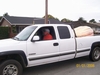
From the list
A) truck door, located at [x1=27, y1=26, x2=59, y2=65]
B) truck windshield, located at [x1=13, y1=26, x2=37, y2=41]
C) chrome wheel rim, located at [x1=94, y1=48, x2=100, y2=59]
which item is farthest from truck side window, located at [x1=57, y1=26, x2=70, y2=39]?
chrome wheel rim, located at [x1=94, y1=48, x2=100, y2=59]

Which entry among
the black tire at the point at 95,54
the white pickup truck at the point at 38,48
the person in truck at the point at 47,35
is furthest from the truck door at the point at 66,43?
the black tire at the point at 95,54

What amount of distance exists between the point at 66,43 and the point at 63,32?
0.47 m

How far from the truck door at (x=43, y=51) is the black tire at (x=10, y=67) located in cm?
44

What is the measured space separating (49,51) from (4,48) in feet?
5.21

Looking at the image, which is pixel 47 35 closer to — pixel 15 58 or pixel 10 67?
pixel 15 58

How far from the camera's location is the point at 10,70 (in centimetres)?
388

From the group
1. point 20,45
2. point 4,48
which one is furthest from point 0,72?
point 20,45

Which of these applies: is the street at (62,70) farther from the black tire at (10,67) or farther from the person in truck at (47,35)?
the person in truck at (47,35)

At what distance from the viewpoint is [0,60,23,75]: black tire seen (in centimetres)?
372

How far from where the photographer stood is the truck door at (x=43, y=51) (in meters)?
4.14

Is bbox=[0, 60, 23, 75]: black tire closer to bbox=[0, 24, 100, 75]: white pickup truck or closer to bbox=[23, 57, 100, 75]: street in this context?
bbox=[0, 24, 100, 75]: white pickup truck

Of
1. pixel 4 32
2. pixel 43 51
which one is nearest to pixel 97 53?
pixel 43 51

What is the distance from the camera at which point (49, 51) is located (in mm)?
4488

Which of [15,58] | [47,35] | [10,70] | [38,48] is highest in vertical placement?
[47,35]
